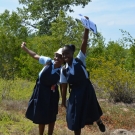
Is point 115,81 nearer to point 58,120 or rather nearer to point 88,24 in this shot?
point 58,120

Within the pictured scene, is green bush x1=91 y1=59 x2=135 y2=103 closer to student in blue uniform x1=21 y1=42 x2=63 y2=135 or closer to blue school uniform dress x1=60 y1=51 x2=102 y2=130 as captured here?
student in blue uniform x1=21 y1=42 x2=63 y2=135

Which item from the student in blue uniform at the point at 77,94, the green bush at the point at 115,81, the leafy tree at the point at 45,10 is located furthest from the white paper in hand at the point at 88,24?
Result: the leafy tree at the point at 45,10

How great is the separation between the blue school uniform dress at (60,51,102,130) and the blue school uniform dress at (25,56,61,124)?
252 mm

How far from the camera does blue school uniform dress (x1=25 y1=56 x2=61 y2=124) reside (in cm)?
553

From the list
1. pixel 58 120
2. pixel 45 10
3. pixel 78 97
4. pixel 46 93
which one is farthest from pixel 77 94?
pixel 45 10

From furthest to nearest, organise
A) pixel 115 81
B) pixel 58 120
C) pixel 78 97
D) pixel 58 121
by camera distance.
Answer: pixel 115 81 → pixel 58 120 → pixel 58 121 → pixel 78 97

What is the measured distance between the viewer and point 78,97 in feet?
17.1

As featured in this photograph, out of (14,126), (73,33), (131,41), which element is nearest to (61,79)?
(14,126)

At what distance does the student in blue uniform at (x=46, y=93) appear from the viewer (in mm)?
5527

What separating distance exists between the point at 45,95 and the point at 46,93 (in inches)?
1.3

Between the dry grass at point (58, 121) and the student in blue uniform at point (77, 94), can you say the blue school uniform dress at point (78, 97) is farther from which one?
the dry grass at point (58, 121)

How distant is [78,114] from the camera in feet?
17.1

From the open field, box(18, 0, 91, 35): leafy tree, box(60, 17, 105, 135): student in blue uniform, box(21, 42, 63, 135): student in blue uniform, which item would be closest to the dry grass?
the open field

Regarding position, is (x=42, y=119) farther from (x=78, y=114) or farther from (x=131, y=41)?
(x=131, y=41)
